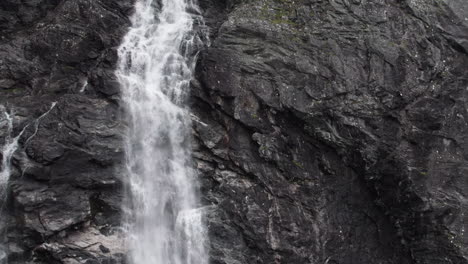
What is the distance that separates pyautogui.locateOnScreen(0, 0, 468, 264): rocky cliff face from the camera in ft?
41.1

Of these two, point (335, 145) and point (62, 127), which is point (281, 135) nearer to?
point (335, 145)

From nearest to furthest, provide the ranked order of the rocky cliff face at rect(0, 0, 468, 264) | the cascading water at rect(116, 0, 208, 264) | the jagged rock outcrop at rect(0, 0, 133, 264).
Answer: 1. the jagged rock outcrop at rect(0, 0, 133, 264)
2. the rocky cliff face at rect(0, 0, 468, 264)
3. the cascading water at rect(116, 0, 208, 264)

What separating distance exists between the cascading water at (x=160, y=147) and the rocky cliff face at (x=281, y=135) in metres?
0.42

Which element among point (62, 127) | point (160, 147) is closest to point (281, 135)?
point (160, 147)

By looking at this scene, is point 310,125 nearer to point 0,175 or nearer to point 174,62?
point 174,62

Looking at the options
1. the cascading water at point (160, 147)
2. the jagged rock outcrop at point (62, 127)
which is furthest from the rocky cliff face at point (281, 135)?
the cascading water at point (160, 147)

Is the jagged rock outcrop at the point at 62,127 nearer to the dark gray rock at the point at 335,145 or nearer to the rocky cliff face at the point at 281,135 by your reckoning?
the rocky cliff face at the point at 281,135

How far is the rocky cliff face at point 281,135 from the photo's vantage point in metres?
12.5

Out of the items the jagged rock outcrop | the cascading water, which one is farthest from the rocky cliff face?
the cascading water

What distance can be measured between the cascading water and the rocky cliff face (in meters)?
0.42

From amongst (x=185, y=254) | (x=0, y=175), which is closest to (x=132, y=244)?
(x=185, y=254)

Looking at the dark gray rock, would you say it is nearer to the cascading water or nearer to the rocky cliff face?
the rocky cliff face

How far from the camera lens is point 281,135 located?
13.9 meters

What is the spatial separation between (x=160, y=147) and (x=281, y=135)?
3.67 m
